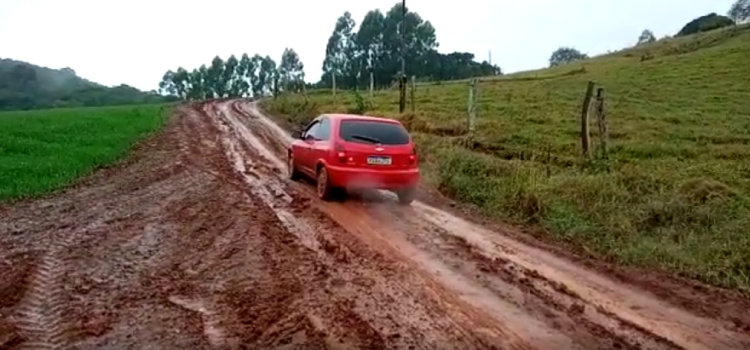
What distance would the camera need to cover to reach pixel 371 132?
12617 millimetres

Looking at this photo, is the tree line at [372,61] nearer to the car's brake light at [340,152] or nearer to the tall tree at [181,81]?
the tall tree at [181,81]

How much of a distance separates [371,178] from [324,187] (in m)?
0.81

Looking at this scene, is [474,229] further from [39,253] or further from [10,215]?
[10,215]

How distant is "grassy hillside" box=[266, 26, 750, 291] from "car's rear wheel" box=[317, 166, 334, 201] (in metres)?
2.37

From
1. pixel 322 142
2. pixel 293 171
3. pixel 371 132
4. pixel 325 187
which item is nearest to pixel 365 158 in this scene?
pixel 371 132

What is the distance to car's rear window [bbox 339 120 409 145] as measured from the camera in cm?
1251

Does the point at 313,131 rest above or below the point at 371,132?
below

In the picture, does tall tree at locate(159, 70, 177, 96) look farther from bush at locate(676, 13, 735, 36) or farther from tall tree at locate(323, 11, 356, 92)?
bush at locate(676, 13, 735, 36)

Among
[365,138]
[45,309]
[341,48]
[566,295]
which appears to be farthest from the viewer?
[341,48]

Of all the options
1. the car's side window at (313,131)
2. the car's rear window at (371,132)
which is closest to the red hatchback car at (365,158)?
the car's rear window at (371,132)

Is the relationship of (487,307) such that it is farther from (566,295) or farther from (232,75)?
(232,75)

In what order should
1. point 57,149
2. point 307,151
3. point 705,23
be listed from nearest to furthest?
point 307,151
point 57,149
point 705,23

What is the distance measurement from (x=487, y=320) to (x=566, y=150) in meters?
10.9

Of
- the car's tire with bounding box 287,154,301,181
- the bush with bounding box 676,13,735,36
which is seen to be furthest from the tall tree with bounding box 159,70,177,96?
the car's tire with bounding box 287,154,301,181
